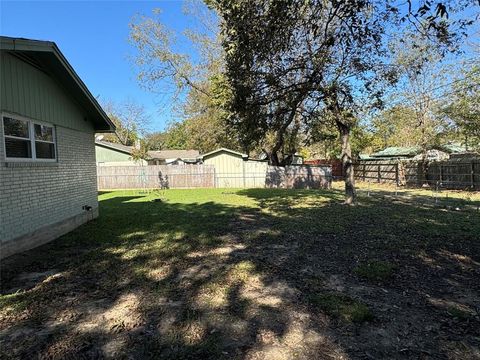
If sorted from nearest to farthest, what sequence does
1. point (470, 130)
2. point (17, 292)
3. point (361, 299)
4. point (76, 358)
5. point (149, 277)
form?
point (76, 358) < point (361, 299) < point (17, 292) < point (149, 277) < point (470, 130)

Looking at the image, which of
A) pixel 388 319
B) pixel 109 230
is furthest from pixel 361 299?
pixel 109 230

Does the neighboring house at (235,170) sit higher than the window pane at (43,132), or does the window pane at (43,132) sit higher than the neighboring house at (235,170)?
the window pane at (43,132)

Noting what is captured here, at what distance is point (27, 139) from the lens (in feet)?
21.7

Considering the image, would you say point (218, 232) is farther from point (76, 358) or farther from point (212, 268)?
point (76, 358)

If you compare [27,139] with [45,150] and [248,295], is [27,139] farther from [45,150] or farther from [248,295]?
[248,295]

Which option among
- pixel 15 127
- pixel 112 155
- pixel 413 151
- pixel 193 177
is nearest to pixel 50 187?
pixel 15 127

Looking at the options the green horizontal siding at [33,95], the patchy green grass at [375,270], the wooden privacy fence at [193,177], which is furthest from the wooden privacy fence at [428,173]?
the green horizontal siding at [33,95]

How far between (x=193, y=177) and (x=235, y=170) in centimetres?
298

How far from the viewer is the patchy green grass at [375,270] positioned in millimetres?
4777

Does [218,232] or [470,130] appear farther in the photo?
[470,130]

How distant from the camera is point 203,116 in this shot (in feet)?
80.8

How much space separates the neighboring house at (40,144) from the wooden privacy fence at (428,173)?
57.2ft

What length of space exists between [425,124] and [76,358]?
22.3 m

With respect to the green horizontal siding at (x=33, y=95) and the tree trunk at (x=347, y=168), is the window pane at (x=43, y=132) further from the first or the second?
the tree trunk at (x=347, y=168)
